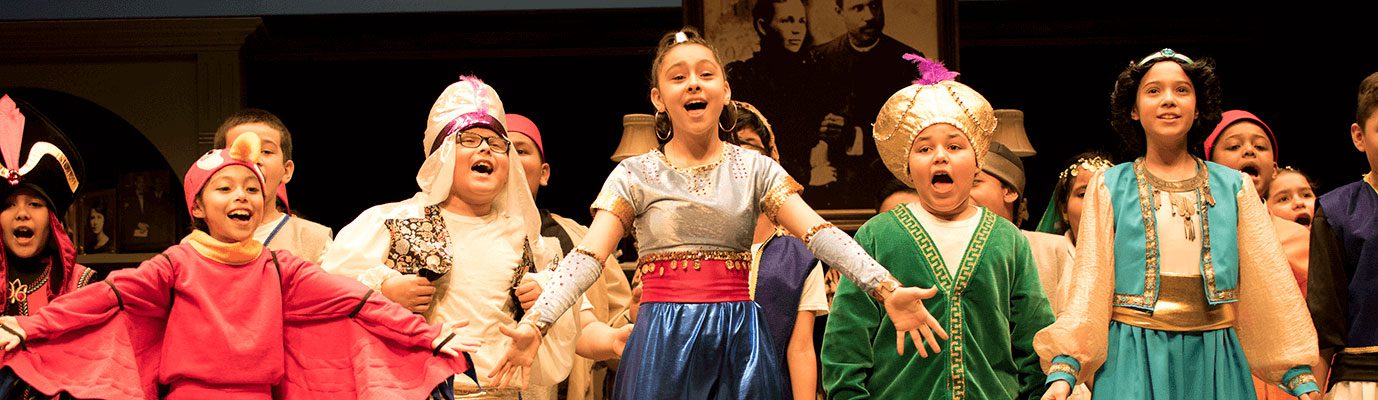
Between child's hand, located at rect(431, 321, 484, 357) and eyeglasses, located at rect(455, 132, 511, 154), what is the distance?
0.49 m

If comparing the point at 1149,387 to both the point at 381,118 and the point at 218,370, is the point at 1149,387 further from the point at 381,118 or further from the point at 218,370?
the point at 381,118

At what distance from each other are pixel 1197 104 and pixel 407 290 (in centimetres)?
180

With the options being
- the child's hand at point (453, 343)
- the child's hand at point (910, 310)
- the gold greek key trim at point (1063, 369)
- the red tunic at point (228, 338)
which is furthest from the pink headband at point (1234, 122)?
the red tunic at point (228, 338)

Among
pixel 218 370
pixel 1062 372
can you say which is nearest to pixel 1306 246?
pixel 1062 372

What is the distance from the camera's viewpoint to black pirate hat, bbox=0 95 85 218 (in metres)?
3.61

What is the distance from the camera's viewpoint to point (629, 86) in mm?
5875

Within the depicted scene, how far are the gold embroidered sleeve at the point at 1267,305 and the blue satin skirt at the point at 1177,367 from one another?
0.07 metres

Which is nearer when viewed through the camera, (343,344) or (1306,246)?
(343,344)

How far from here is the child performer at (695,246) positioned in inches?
103

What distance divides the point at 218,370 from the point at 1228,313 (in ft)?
6.96

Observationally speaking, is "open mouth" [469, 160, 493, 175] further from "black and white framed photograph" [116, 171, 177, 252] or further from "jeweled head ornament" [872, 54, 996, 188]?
"black and white framed photograph" [116, 171, 177, 252]

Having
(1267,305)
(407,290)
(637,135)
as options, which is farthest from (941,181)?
(637,135)

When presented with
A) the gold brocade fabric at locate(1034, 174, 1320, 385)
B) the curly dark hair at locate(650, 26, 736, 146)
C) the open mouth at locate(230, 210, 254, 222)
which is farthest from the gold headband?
the open mouth at locate(230, 210, 254, 222)

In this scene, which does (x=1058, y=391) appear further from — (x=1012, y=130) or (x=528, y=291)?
(x=1012, y=130)
